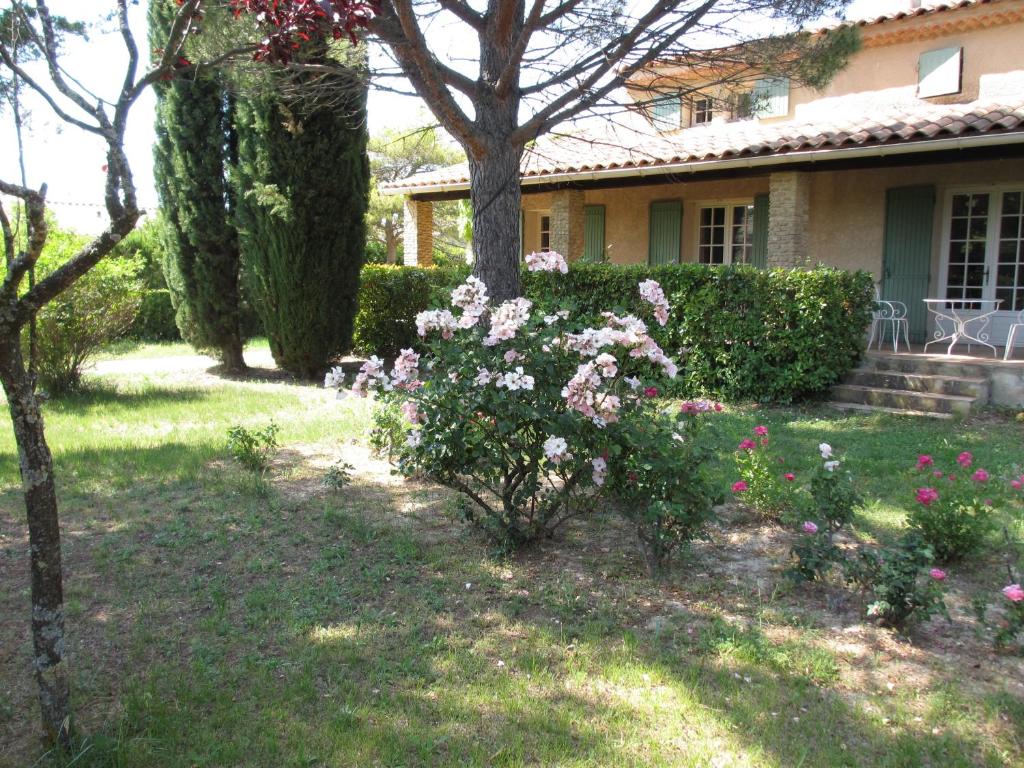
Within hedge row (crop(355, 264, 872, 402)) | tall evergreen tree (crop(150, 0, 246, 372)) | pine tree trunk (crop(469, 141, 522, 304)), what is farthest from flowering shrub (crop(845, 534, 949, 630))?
tall evergreen tree (crop(150, 0, 246, 372))

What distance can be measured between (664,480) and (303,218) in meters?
8.19

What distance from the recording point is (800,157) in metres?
10.2

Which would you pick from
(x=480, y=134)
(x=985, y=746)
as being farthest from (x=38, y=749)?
(x=480, y=134)

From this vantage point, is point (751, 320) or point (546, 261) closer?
point (546, 261)

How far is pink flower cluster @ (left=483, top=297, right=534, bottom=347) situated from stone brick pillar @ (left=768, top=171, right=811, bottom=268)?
25.7ft

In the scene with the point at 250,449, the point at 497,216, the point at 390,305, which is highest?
the point at 497,216

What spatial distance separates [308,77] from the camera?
10031 millimetres

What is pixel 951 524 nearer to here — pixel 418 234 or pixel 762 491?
A: pixel 762 491

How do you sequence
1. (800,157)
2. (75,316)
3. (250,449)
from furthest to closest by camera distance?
(800,157) → (75,316) → (250,449)

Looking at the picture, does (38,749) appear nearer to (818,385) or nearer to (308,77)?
(818,385)

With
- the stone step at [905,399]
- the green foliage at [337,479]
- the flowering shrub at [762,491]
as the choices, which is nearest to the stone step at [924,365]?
the stone step at [905,399]

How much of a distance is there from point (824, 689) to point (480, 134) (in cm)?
487

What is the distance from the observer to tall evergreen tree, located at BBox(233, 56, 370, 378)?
34.8 ft

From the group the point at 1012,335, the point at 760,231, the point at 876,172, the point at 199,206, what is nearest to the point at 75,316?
the point at 199,206
